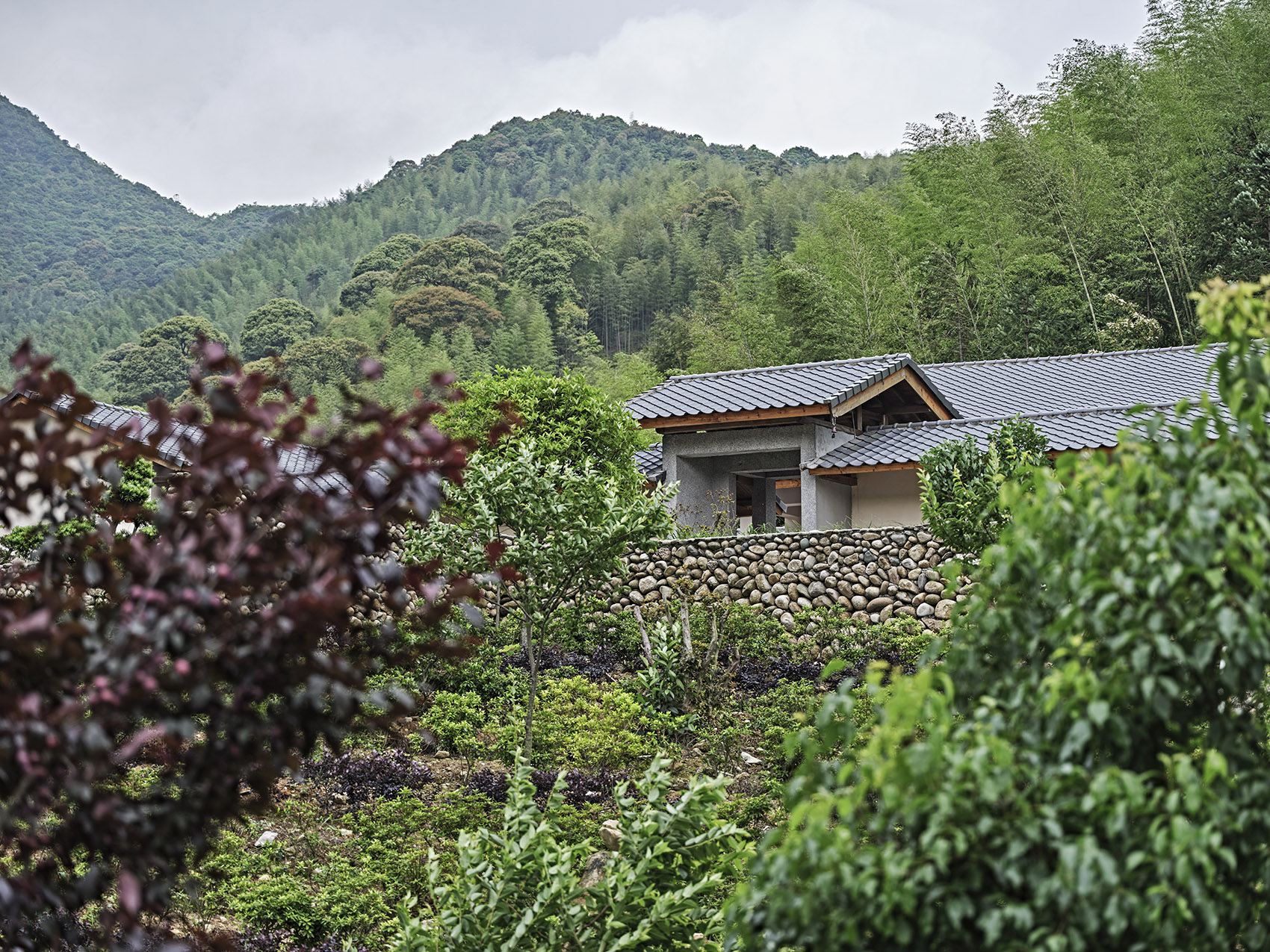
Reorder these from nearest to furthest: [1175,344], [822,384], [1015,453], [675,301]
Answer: [1015,453] < [822,384] < [1175,344] < [675,301]

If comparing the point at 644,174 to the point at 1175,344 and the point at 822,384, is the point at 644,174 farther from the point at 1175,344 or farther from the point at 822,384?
the point at 822,384

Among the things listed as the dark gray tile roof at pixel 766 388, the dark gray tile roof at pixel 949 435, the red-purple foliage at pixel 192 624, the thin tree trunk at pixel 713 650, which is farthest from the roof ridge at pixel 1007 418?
the red-purple foliage at pixel 192 624

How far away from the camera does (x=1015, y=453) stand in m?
7.27

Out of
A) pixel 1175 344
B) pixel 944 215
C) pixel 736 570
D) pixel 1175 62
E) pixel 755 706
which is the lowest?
pixel 755 706

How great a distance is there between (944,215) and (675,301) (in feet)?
57.5

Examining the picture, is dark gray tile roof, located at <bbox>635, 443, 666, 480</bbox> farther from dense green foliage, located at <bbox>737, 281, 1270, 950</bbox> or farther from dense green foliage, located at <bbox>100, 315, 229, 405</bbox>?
dense green foliage, located at <bbox>100, 315, 229, 405</bbox>

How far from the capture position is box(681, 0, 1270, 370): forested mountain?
19688 millimetres

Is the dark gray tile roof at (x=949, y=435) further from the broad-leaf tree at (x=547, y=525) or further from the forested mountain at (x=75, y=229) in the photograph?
the forested mountain at (x=75, y=229)

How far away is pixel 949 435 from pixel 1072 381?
4114 millimetres

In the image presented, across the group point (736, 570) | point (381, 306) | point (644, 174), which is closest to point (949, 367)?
point (736, 570)

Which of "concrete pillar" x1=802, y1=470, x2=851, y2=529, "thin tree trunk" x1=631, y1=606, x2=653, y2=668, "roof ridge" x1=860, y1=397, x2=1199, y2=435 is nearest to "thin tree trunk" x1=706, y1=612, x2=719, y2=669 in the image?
"thin tree trunk" x1=631, y1=606, x2=653, y2=668

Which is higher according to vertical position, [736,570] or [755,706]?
[736,570]

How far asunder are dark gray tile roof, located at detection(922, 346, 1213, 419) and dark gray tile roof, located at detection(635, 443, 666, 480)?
4.23m

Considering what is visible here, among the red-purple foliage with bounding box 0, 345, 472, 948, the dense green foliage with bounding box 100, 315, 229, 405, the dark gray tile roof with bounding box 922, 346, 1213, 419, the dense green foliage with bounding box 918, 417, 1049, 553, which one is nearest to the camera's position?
the red-purple foliage with bounding box 0, 345, 472, 948
